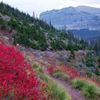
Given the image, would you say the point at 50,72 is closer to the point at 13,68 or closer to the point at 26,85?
the point at 13,68

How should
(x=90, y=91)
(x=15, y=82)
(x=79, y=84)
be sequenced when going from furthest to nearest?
(x=79, y=84), (x=90, y=91), (x=15, y=82)

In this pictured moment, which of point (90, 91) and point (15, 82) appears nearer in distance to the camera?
point (15, 82)

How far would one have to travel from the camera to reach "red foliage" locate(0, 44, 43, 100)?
7.85 m

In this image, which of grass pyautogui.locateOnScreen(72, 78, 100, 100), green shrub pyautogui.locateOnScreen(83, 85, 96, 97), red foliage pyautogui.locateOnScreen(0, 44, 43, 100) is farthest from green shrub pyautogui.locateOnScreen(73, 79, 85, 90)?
red foliage pyautogui.locateOnScreen(0, 44, 43, 100)

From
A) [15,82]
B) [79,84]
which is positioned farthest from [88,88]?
[15,82]

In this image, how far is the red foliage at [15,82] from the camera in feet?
25.8

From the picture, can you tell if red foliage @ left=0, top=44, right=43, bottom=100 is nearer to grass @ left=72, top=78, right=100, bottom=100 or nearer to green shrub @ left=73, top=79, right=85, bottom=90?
grass @ left=72, top=78, right=100, bottom=100

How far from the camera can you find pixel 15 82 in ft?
29.5

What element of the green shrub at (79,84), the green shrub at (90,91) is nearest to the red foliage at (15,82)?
the green shrub at (90,91)

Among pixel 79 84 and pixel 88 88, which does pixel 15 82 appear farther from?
pixel 79 84

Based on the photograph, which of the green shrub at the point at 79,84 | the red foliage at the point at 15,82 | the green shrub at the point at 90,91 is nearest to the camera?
the red foliage at the point at 15,82

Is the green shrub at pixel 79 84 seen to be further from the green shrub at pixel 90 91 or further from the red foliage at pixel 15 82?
the red foliage at pixel 15 82

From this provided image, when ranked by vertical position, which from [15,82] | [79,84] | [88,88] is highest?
[15,82]

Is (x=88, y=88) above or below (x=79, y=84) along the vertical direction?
above
